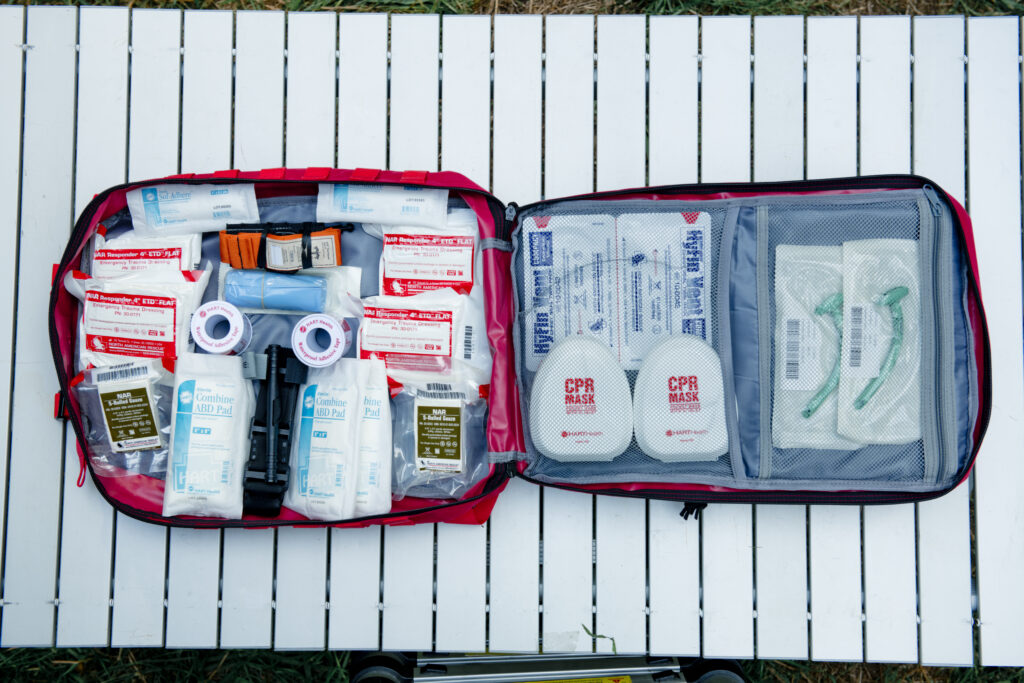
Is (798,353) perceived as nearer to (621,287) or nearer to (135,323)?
(621,287)

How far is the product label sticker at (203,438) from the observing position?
2.97ft

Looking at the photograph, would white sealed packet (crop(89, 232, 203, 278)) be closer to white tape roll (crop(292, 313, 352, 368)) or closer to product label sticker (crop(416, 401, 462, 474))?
white tape roll (crop(292, 313, 352, 368))

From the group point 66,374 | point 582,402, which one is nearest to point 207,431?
point 66,374

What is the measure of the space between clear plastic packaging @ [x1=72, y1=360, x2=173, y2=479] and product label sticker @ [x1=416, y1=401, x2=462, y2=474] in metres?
0.36

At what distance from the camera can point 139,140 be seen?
106 centimetres

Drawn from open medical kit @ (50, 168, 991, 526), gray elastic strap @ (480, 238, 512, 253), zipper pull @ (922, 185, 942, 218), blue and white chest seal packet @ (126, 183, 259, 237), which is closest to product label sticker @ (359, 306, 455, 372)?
open medical kit @ (50, 168, 991, 526)

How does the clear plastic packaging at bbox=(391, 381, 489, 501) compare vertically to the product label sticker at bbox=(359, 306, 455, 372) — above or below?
below

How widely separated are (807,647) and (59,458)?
119cm

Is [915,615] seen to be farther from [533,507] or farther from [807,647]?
[533,507]

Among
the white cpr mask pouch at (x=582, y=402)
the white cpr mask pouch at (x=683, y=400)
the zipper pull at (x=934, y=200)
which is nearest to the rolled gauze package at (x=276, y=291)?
the white cpr mask pouch at (x=582, y=402)

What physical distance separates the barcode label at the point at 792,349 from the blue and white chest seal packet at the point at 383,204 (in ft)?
1.62

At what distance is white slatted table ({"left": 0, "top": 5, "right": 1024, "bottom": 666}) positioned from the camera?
1.01m

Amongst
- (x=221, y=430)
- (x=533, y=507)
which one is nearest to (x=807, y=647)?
(x=533, y=507)

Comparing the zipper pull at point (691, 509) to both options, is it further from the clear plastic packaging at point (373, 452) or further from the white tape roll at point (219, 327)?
the white tape roll at point (219, 327)
